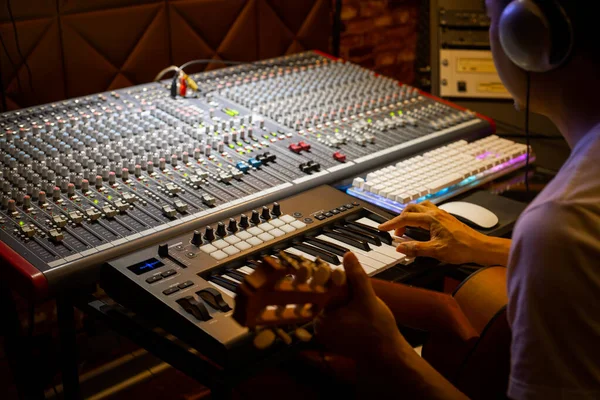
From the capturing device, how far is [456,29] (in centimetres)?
362

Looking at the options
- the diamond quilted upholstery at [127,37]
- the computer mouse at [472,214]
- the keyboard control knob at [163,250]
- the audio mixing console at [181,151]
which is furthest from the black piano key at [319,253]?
the diamond quilted upholstery at [127,37]

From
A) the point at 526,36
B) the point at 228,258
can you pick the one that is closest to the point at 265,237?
the point at 228,258

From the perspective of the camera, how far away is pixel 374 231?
1922 millimetres

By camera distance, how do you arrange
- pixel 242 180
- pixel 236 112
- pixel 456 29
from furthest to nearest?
pixel 456 29, pixel 236 112, pixel 242 180

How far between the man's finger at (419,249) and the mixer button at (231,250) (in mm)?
430

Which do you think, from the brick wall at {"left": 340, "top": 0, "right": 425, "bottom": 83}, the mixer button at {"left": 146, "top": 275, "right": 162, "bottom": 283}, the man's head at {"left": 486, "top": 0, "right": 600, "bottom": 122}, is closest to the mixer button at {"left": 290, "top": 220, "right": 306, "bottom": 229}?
the mixer button at {"left": 146, "top": 275, "right": 162, "bottom": 283}

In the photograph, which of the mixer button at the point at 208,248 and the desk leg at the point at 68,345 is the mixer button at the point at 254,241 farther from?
the desk leg at the point at 68,345

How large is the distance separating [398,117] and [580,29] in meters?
1.51

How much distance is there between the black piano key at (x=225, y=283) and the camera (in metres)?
1.63

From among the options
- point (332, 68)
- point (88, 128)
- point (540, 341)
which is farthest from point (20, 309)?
point (540, 341)

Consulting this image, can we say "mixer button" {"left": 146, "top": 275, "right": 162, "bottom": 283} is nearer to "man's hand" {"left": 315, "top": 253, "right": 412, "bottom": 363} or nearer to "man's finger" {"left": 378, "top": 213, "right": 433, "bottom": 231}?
"man's hand" {"left": 315, "top": 253, "right": 412, "bottom": 363}

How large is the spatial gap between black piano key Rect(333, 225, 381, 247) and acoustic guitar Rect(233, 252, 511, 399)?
13cm

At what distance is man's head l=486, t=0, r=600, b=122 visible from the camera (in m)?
1.13

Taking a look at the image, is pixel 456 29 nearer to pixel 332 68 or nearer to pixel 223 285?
pixel 332 68
